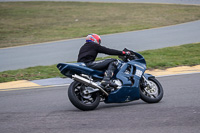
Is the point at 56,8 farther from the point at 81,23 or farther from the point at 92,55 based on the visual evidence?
the point at 92,55

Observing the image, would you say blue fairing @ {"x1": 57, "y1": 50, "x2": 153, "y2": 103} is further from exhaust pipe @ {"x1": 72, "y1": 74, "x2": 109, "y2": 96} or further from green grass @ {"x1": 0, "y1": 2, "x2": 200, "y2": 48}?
green grass @ {"x1": 0, "y1": 2, "x2": 200, "y2": 48}

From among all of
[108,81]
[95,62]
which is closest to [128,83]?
[108,81]

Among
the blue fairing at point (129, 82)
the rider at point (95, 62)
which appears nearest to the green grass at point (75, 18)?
the rider at point (95, 62)

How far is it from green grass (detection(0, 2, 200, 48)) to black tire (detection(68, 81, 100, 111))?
13004 millimetres

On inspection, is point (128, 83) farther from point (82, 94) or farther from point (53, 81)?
point (53, 81)

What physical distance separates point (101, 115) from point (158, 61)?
6.86 metres

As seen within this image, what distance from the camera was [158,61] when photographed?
13320 mm

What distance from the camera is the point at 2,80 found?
11.4 meters

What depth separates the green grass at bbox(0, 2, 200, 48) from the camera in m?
22.6

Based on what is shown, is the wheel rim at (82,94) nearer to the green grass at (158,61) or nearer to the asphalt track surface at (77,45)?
the green grass at (158,61)

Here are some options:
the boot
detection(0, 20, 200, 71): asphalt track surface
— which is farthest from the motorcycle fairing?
detection(0, 20, 200, 71): asphalt track surface

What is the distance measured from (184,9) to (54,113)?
81.5 ft

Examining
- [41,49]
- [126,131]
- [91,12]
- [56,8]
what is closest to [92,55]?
[126,131]

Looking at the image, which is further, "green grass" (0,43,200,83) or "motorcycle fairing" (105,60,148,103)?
"green grass" (0,43,200,83)
